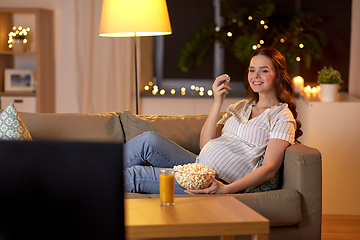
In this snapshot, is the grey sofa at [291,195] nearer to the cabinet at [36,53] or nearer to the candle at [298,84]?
the cabinet at [36,53]

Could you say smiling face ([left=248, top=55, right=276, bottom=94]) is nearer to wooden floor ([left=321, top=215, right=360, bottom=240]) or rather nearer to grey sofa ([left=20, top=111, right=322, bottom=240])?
grey sofa ([left=20, top=111, right=322, bottom=240])

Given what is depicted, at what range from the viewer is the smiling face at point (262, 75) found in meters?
2.08

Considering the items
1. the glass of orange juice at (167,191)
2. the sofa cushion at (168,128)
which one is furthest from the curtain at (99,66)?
the glass of orange juice at (167,191)

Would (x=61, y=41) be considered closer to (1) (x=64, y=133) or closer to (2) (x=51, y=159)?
(1) (x=64, y=133)

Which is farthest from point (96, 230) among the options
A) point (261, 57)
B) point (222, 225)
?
point (261, 57)

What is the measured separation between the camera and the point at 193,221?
1088 mm

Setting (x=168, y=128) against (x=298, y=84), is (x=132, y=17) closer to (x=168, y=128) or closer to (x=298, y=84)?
(x=168, y=128)

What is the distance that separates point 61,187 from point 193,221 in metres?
0.55

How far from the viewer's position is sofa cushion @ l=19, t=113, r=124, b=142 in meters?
2.24

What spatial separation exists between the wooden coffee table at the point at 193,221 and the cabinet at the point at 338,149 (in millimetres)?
1726

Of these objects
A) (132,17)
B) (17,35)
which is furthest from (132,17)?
(17,35)

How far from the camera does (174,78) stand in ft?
15.0

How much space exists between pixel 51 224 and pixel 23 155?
4.5 inches

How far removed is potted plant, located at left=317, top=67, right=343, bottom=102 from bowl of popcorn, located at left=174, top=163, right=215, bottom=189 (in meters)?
1.61
